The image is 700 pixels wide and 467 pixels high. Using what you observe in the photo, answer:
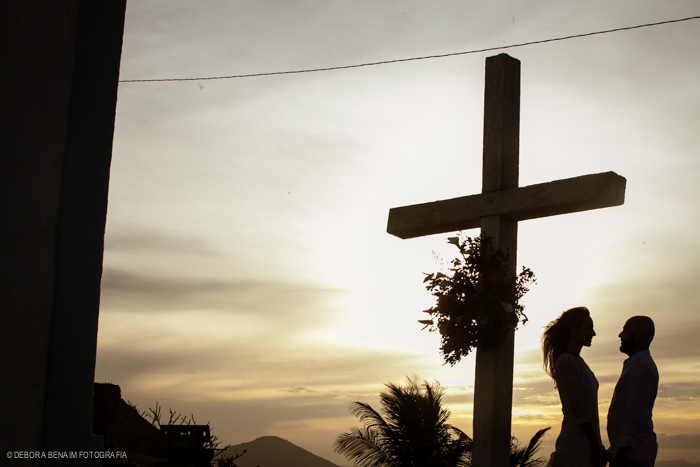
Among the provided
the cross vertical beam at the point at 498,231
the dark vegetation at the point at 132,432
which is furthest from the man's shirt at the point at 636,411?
the dark vegetation at the point at 132,432

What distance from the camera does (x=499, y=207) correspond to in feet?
20.4

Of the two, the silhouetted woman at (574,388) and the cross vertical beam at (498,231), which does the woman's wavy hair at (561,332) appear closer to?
the silhouetted woman at (574,388)

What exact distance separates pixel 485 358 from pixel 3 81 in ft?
14.5

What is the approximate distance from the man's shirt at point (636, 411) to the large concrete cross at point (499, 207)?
114cm

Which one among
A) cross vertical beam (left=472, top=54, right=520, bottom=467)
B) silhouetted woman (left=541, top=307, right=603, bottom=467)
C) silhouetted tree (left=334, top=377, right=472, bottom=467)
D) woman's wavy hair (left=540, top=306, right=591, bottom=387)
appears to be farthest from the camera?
silhouetted tree (left=334, top=377, right=472, bottom=467)

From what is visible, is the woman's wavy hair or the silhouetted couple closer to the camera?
the silhouetted couple

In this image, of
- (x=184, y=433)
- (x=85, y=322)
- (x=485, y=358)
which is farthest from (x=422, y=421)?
(x=85, y=322)

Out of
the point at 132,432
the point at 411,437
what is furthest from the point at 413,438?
the point at 132,432

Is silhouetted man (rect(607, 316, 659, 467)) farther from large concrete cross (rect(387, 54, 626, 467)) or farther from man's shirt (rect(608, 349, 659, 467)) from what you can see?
large concrete cross (rect(387, 54, 626, 467))

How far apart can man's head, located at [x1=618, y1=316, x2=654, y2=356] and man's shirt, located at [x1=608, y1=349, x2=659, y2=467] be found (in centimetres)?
6

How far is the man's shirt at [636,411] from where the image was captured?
15.1ft

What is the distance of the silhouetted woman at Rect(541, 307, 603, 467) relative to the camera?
484 cm

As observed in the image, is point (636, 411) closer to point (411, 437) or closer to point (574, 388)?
point (574, 388)

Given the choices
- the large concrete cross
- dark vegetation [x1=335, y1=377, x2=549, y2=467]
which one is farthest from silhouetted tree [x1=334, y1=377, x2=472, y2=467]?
the large concrete cross
